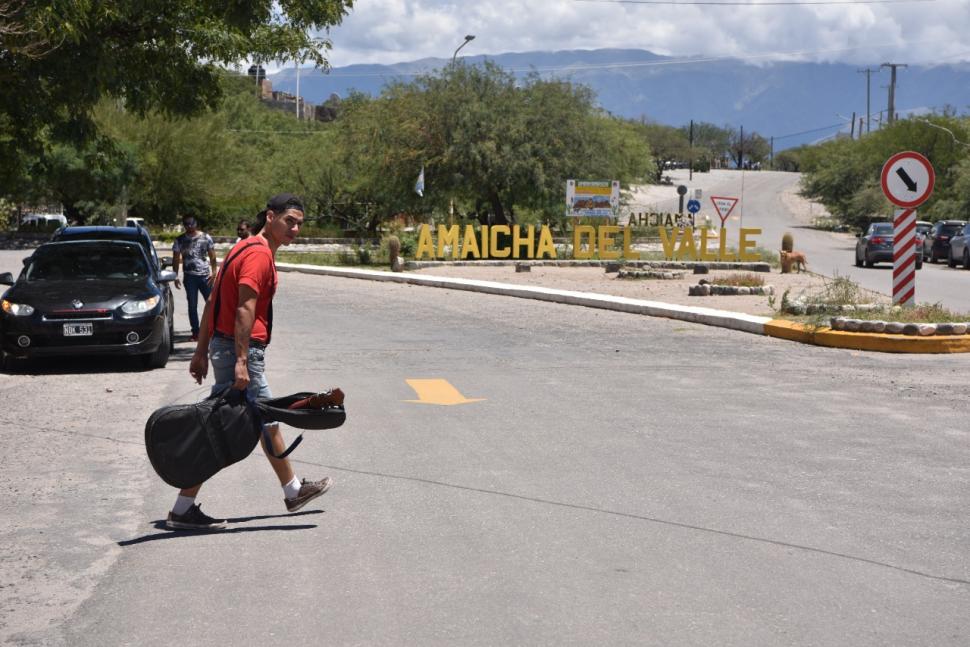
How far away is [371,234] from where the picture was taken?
55.7 m

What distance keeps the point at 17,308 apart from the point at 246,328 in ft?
26.6

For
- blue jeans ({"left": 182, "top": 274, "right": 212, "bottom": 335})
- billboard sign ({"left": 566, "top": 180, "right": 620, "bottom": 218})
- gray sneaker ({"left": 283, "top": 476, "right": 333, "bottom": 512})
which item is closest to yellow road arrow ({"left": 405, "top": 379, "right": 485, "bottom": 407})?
gray sneaker ({"left": 283, "top": 476, "right": 333, "bottom": 512})

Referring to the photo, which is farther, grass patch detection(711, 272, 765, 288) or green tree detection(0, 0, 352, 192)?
grass patch detection(711, 272, 765, 288)

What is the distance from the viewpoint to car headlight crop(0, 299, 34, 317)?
45.8 ft

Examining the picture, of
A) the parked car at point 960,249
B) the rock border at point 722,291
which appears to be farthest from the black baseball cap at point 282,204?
the parked car at point 960,249

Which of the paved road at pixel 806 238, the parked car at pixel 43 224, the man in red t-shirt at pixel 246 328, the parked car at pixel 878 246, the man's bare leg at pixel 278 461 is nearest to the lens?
the man in red t-shirt at pixel 246 328

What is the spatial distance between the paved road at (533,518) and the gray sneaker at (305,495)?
0.08 meters

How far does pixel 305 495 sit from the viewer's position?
736cm

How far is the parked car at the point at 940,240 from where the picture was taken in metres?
45.4

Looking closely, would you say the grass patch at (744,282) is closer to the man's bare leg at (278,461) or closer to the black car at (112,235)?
the black car at (112,235)

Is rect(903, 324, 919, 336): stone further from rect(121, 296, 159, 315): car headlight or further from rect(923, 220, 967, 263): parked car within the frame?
rect(923, 220, 967, 263): parked car

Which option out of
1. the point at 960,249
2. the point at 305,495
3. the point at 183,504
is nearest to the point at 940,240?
the point at 960,249

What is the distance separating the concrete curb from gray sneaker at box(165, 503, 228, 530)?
11056 millimetres

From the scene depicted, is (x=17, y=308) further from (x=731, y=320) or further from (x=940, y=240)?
(x=940, y=240)
